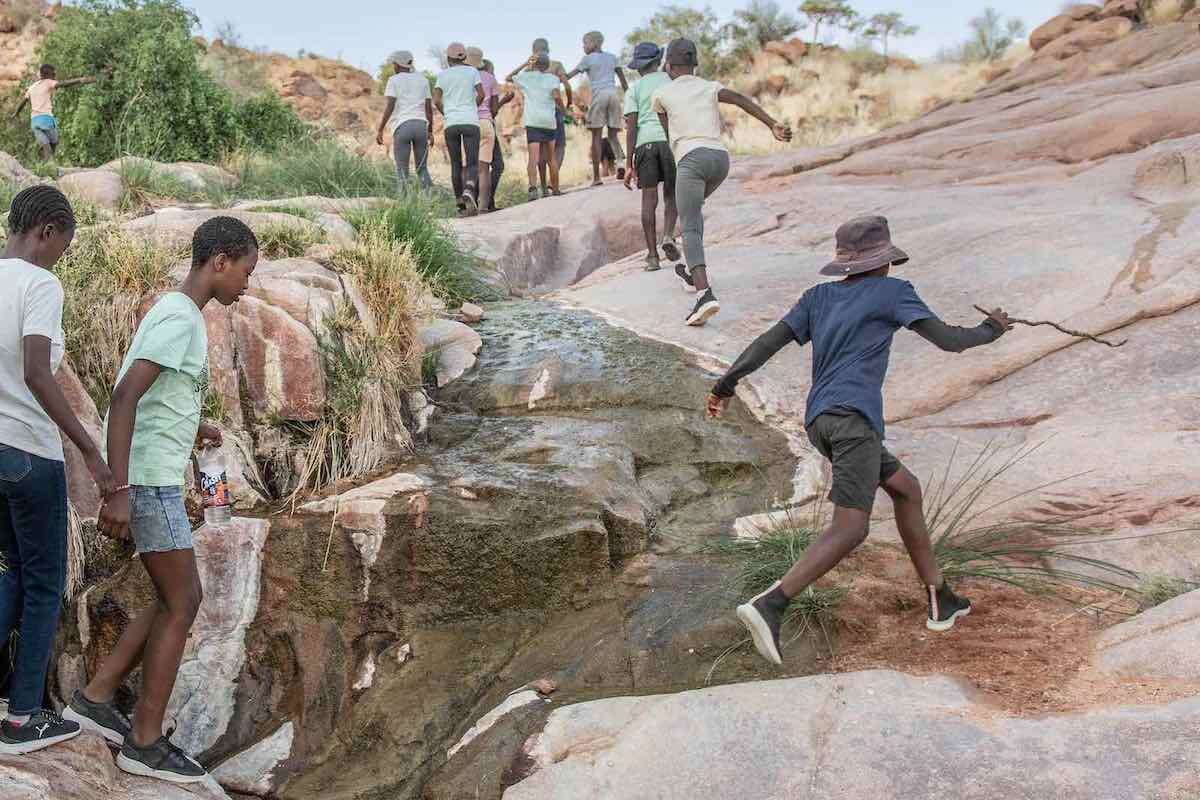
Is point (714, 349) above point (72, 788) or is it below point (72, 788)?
above

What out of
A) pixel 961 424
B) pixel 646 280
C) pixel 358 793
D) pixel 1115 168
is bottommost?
pixel 358 793

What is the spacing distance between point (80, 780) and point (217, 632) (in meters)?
1.20

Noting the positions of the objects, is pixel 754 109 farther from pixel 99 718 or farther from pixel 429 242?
pixel 99 718

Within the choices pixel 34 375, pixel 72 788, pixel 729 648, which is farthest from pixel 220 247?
pixel 729 648

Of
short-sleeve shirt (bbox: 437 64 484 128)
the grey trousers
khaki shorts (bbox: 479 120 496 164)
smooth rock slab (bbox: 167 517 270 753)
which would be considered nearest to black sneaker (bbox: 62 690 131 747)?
smooth rock slab (bbox: 167 517 270 753)

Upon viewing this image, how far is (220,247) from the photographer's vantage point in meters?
3.57

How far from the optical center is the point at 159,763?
3549mm

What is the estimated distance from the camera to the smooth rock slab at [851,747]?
9.81 feet

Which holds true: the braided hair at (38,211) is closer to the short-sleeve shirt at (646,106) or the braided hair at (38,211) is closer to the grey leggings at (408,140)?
the short-sleeve shirt at (646,106)

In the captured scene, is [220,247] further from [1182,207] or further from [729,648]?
[1182,207]

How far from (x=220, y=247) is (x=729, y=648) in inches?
89.0

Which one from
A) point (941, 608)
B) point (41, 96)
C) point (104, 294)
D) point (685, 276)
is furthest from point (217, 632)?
point (41, 96)

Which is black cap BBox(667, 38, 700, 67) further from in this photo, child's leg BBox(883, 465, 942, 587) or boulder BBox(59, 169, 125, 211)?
boulder BBox(59, 169, 125, 211)

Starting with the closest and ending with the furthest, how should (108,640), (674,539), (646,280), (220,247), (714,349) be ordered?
(220,247), (108,640), (674,539), (714,349), (646,280)
